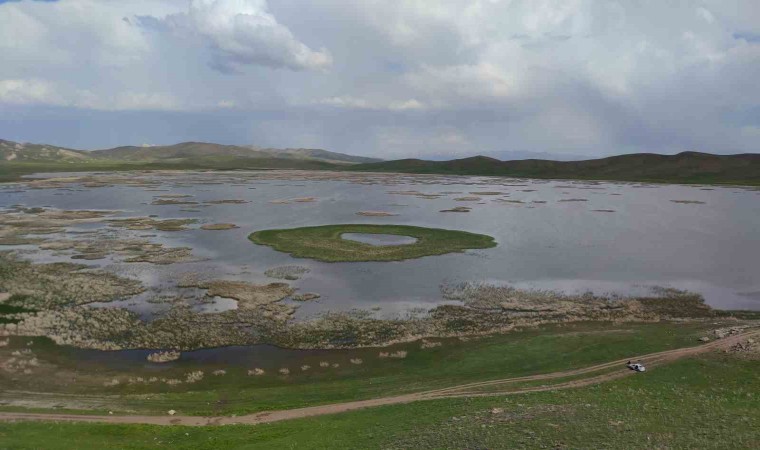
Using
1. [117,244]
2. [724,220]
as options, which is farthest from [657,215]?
[117,244]

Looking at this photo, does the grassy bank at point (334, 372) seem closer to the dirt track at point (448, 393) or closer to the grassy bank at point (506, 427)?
the dirt track at point (448, 393)

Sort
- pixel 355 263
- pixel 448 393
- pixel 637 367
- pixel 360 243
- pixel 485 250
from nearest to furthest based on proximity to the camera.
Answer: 1. pixel 448 393
2. pixel 637 367
3. pixel 355 263
4. pixel 485 250
5. pixel 360 243

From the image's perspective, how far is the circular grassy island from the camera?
6332 centimetres

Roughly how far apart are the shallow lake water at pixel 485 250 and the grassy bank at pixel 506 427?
18662mm

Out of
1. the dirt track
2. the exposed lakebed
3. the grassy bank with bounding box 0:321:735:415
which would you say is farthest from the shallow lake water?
the dirt track

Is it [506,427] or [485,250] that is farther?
[485,250]

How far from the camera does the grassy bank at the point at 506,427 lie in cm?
2044

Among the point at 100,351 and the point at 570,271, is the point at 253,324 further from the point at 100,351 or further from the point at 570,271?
A: the point at 570,271

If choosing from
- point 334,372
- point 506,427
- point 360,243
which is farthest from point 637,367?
point 360,243

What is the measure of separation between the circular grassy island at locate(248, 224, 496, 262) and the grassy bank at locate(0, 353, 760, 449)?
37.2 meters

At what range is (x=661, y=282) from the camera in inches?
2141

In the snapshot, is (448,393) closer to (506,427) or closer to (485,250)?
(506,427)

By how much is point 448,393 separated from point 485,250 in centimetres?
4240

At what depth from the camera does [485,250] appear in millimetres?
68625
